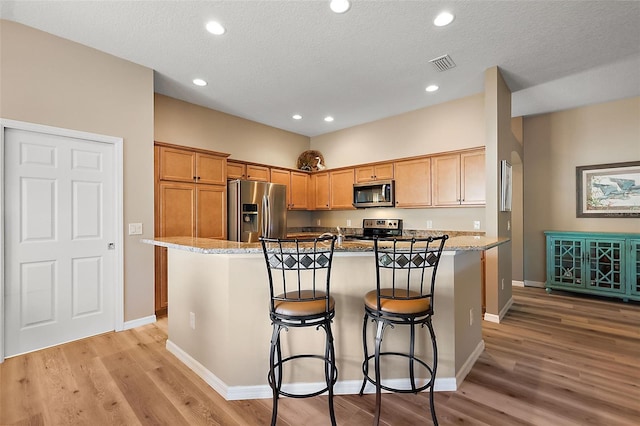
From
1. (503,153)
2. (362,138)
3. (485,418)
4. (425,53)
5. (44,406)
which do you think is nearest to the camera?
(485,418)

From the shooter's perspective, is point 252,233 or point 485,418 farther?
point 252,233

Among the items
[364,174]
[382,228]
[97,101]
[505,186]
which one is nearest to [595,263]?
[505,186]

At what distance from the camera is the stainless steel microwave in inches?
192

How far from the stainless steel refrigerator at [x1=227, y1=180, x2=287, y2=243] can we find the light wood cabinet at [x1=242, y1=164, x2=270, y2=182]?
0.42 m

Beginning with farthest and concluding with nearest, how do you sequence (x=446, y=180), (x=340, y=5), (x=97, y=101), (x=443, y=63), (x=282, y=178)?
1. (x=282, y=178)
2. (x=446, y=180)
3. (x=443, y=63)
4. (x=97, y=101)
5. (x=340, y=5)

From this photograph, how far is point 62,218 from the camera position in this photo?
2.85 meters

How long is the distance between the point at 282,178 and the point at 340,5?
139 inches

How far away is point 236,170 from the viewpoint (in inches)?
190

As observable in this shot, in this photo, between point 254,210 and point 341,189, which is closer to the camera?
point 254,210

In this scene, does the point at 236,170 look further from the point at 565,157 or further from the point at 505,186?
the point at 565,157

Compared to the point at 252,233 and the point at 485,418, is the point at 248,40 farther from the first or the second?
the point at 485,418

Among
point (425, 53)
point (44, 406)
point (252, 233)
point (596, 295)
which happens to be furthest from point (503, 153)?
point (44, 406)

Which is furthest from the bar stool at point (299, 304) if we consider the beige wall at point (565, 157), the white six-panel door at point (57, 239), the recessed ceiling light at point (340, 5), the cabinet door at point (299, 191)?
the beige wall at point (565, 157)

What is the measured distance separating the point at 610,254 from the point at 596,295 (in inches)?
27.7
